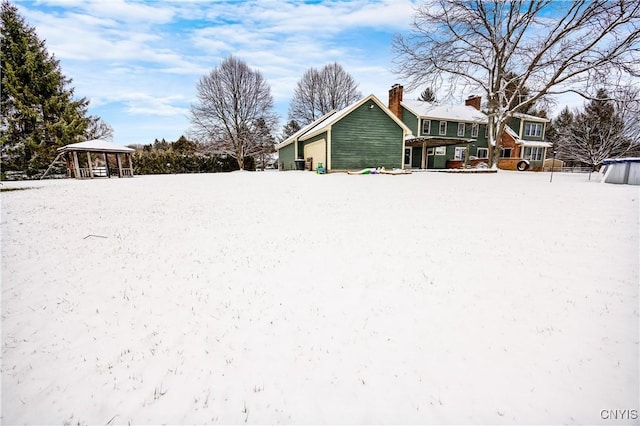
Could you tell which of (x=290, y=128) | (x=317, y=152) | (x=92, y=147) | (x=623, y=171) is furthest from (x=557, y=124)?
(x=92, y=147)

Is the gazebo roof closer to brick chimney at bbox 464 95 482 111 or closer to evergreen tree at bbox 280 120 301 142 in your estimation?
evergreen tree at bbox 280 120 301 142

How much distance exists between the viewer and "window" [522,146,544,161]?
26.6 metres

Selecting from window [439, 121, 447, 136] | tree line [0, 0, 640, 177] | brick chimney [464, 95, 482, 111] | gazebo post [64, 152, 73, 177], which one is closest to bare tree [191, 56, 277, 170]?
tree line [0, 0, 640, 177]

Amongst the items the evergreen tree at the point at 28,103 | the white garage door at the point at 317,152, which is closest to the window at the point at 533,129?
the white garage door at the point at 317,152

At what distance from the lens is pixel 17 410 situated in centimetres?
172

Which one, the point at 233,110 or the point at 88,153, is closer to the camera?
the point at 88,153

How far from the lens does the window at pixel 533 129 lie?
27.5 metres

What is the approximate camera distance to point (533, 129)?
2780 cm

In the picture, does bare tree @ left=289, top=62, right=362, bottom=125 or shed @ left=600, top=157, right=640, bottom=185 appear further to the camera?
bare tree @ left=289, top=62, right=362, bottom=125

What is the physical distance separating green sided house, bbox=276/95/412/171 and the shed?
400 inches

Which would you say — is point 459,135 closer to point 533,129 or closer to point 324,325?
point 533,129

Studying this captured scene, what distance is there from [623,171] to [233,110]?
100ft

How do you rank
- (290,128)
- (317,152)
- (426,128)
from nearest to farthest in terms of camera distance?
(317,152) → (426,128) → (290,128)

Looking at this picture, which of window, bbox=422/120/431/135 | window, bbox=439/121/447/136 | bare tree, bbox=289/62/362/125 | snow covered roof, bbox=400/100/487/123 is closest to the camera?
snow covered roof, bbox=400/100/487/123
